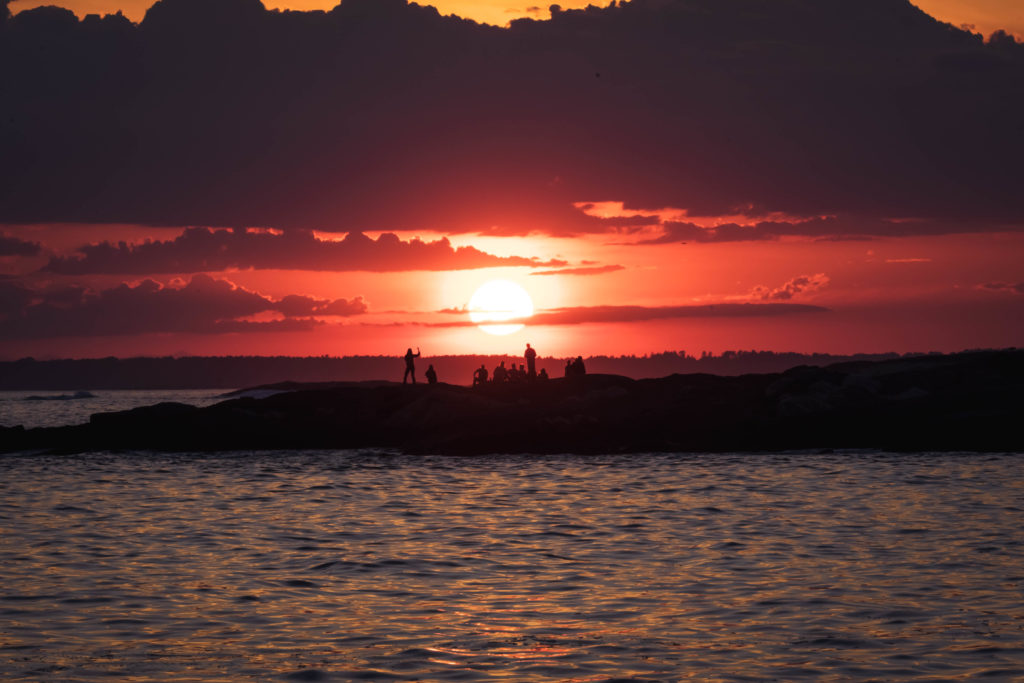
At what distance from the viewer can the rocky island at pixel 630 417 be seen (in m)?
54.3

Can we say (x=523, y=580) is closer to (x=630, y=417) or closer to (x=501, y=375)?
(x=630, y=417)

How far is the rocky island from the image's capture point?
54.3 metres

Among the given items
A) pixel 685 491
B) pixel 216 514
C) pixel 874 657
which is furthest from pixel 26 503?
pixel 874 657

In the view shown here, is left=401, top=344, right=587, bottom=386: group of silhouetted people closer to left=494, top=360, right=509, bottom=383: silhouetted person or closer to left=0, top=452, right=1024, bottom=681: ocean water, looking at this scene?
left=494, top=360, right=509, bottom=383: silhouetted person

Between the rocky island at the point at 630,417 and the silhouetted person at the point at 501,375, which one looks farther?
the silhouetted person at the point at 501,375

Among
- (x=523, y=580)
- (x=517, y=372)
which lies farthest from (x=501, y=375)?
(x=523, y=580)

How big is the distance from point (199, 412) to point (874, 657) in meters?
57.9

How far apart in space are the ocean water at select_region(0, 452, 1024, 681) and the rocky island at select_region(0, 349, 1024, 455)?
39.6 ft

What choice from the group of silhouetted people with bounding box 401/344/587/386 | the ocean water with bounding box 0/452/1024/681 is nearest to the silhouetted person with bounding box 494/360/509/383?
the group of silhouetted people with bounding box 401/344/587/386

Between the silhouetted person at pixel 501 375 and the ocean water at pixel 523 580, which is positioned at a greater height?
the silhouetted person at pixel 501 375

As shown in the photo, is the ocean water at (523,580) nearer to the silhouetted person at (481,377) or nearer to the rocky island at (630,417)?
the rocky island at (630,417)

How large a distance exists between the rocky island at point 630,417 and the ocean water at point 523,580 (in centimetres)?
1207

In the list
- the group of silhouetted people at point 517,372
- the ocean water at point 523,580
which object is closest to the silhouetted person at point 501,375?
the group of silhouetted people at point 517,372

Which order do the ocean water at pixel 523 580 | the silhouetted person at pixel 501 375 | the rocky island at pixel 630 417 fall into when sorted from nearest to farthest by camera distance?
the ocean water at pixel 523 580 < the rocky island at pixel 630 417 < the silhouetted person at pixel 501 375
